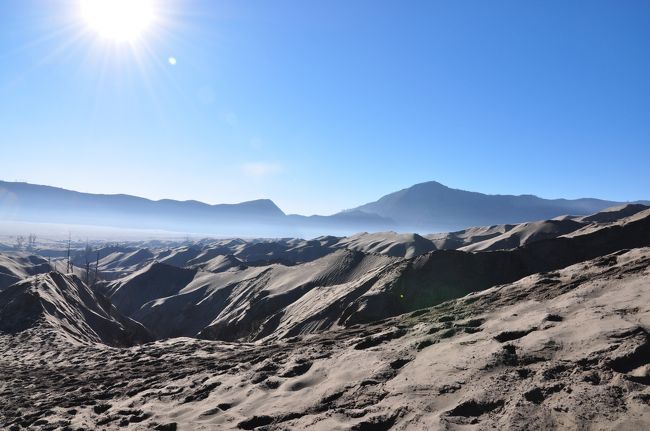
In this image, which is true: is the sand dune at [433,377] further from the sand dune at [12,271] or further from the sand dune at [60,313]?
the sand dune at [12,271]

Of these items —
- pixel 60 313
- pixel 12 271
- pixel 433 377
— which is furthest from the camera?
pixel 12 271

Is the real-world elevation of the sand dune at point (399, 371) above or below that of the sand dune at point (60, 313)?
above

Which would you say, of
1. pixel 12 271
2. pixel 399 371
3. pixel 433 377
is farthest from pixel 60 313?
pixel 12 271

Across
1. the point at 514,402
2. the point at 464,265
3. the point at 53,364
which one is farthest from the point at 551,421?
the point at 464,265

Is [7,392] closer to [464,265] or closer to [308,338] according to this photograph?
[308,338]

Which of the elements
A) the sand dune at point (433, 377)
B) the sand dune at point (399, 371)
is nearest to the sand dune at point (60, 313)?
the sand dune at point (399, 371)

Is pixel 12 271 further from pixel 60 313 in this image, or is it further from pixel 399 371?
pixel 399 371

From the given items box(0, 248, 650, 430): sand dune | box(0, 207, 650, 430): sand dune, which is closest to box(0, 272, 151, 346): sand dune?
box(0, 207, 650, 430): sand dune

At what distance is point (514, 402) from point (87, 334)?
24.4 meters

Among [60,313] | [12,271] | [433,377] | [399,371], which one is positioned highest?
[433,377]

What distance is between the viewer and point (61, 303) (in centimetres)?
2588

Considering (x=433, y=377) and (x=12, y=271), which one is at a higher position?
(x=433, y=377)

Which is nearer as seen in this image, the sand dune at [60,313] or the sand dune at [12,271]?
the sand dune at [60,313]

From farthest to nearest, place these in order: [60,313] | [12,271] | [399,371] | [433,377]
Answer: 1. [12,271]
2. [60,313]
3. [399,371]
4. [433,377]
